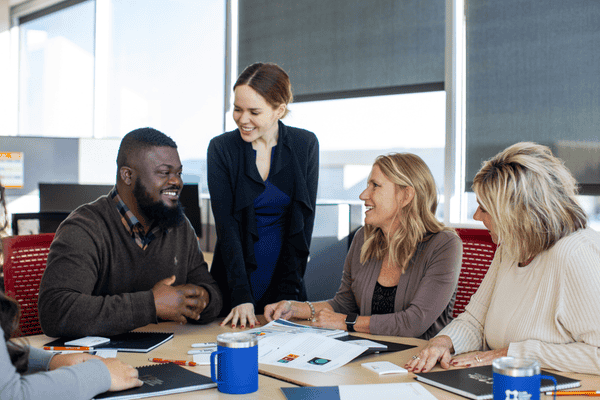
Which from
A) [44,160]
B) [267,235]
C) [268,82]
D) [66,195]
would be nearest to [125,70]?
[44,160]

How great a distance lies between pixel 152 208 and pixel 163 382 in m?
0.73

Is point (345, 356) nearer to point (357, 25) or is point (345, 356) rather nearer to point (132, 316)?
point (132, 316)

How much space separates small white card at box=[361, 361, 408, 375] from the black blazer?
746 millimetres

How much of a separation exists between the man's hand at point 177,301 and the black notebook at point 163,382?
351mm

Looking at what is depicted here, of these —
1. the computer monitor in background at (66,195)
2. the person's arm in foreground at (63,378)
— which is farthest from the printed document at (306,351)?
the computer monitor in background at (66,195)

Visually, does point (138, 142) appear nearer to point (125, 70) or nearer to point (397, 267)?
point (397, 267)

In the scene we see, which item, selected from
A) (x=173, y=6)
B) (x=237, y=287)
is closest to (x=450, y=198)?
(x=237, y=287)

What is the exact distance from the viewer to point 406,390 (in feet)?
3.70

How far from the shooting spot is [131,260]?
1.75 meters

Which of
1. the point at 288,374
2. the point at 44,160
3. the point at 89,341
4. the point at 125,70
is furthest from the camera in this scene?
the point at 125,70

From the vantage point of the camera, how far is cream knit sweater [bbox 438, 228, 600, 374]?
1.26 meters

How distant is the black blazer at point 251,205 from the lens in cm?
203

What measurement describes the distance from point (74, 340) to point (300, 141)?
1.06 metres

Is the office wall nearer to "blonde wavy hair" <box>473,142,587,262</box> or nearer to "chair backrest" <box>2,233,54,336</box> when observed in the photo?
"chair backrest" <box>2,233,54,336</box>
